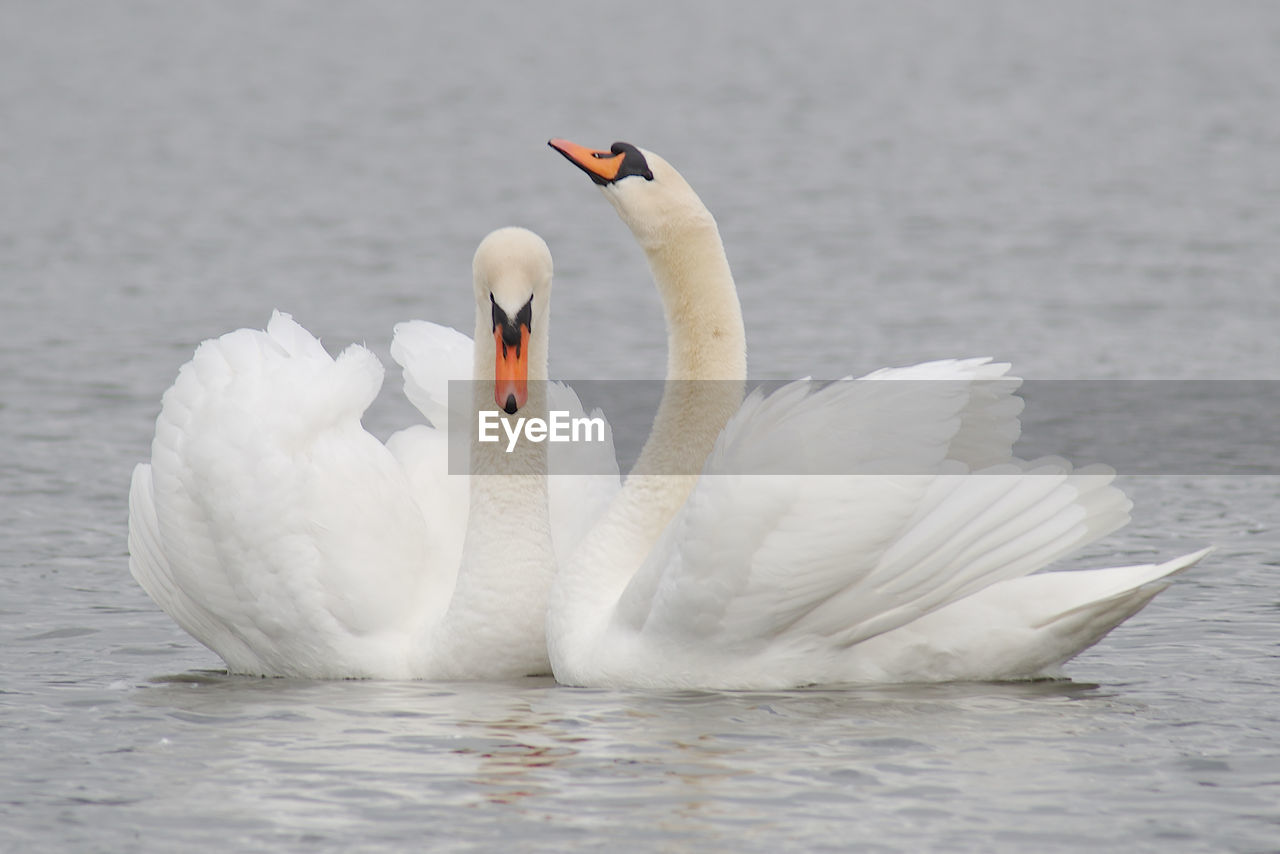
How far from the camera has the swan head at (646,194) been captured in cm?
797

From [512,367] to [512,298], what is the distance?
256mm

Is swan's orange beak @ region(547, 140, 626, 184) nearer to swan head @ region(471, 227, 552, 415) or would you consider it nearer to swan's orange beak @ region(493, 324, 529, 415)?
swan head @ region(471, 227, 552, 415)

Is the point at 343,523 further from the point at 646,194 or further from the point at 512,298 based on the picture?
the point at 646,194

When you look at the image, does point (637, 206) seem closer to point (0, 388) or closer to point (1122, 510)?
point (1122, 510)

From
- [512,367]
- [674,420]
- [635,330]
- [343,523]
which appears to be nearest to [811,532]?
[674,420]

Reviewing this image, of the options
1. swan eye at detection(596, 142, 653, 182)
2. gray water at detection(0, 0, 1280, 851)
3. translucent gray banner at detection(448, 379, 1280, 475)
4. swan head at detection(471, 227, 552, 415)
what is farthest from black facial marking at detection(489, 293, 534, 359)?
gray water at detection(0, 0, 1280, 851)

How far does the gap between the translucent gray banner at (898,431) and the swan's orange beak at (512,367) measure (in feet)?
1.58

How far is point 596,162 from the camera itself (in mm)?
8000

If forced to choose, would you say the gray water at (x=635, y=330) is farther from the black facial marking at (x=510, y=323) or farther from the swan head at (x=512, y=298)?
the black facial marking at (x=510, y=323)

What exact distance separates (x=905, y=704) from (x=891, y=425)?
98 cm

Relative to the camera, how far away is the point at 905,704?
7.62 meters

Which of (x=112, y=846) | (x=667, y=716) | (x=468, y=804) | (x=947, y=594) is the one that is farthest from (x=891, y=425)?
(x=112, y=846)

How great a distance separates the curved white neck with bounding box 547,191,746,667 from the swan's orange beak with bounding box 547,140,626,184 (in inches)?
9.2

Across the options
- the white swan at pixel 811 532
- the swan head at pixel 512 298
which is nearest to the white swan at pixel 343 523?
the swan head at pixel 512 298
